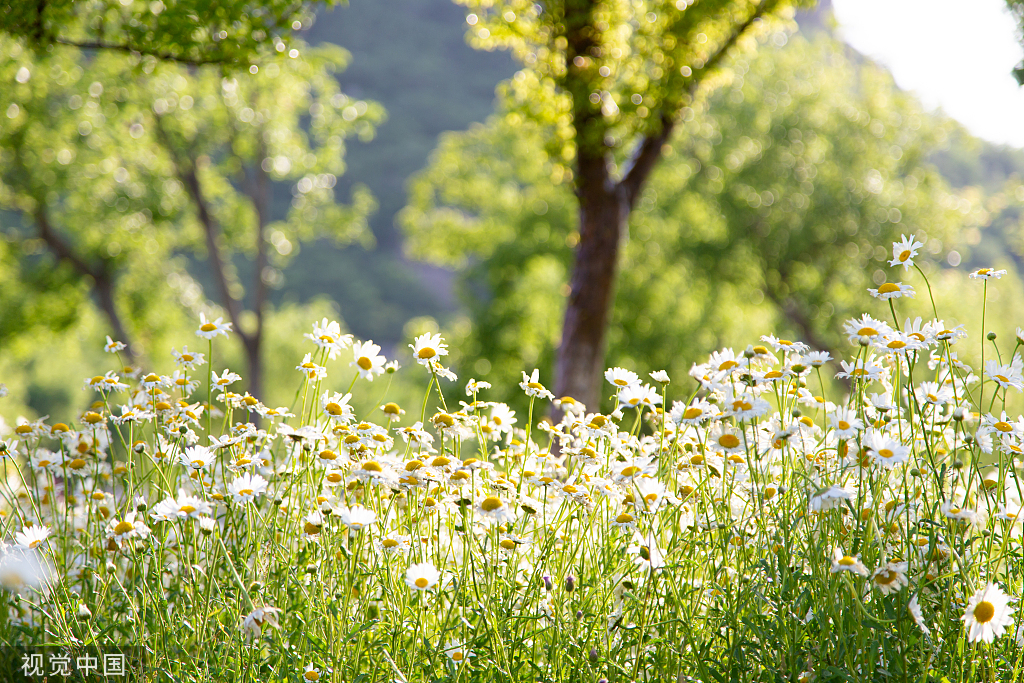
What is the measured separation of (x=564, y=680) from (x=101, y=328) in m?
19.5

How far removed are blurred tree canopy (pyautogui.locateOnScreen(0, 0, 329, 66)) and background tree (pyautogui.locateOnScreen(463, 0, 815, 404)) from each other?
2104mm

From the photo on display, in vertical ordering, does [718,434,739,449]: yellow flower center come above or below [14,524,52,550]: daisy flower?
above

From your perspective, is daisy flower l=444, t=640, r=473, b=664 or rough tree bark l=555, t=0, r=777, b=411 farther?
rough tree bark l=555, t=0, r=777, b=411

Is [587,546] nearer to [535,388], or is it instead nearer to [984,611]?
[535,388]

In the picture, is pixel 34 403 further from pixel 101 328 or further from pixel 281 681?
pixel 281 681

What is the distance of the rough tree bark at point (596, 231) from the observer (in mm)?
5762

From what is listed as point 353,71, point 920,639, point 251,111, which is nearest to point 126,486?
point 920,639

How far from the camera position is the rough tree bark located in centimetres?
576

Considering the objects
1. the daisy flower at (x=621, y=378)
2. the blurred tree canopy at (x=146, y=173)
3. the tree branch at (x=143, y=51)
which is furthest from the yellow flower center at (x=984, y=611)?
the blurred tree canopy at (x=146, y=173)

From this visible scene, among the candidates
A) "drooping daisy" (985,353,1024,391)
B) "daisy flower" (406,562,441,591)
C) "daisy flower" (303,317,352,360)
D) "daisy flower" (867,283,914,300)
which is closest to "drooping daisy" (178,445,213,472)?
"daisy flower" (303,317,352,360)

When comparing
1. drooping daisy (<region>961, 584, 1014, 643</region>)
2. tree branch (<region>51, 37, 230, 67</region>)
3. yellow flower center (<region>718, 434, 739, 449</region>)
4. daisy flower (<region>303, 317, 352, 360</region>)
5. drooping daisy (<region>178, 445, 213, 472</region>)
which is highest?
tree branch (<region>51, 37, 230, 67</region>)

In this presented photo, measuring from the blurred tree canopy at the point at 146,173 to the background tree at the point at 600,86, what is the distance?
6.99 meters

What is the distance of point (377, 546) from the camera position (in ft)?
7.27

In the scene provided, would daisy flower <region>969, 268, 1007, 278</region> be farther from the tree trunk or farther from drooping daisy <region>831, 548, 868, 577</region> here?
the tree trunk
